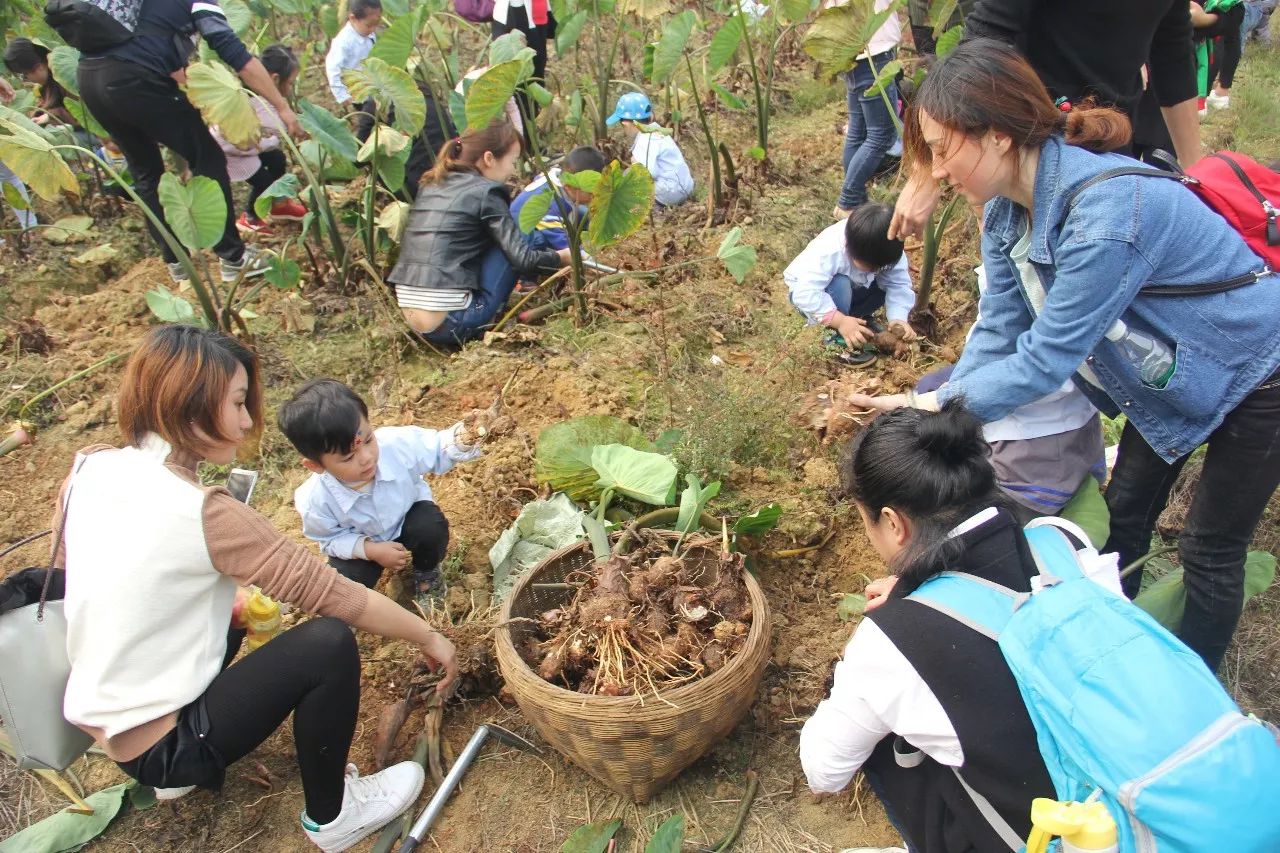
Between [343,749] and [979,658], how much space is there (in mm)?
1322

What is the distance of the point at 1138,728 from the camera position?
1017mm

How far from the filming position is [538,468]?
8.45ft

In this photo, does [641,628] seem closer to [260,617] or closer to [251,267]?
[260,617]

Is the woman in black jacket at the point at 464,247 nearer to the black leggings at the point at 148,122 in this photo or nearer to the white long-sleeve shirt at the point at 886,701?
the black leggings at the point at 148,122

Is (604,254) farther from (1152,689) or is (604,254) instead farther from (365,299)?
(1152,689)

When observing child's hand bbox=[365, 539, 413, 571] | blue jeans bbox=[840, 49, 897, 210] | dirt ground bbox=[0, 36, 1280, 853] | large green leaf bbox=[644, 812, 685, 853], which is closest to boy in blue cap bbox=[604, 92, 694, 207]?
dirt ground bbox=[0, 36, 1280, 853]

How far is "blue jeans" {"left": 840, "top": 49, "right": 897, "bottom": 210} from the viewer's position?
3.79 meters

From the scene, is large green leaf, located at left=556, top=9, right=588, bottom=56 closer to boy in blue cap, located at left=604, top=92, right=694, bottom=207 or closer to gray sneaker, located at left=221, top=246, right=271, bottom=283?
boy in blue cap, located at left=604, top=92, right=694, bottom=207

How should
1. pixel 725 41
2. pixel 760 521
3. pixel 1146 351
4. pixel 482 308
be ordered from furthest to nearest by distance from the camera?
pixel 725 41, pixel 482 308, pixel 760 521, pixel 1146 351

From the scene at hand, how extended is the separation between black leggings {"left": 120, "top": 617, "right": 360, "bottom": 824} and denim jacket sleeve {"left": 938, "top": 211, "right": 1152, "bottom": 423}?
1374mm

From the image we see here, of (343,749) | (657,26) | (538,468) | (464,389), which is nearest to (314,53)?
(657,26)

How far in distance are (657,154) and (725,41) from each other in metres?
0.63

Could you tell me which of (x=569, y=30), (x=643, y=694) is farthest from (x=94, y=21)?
(x=643, y=694)


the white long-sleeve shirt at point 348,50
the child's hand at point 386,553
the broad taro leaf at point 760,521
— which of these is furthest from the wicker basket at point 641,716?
the white long-sleeve shirt at point 348,50
